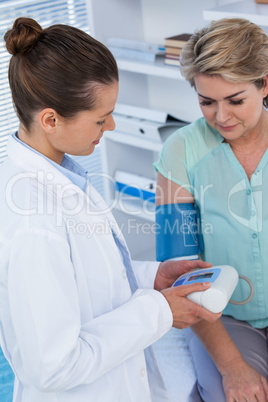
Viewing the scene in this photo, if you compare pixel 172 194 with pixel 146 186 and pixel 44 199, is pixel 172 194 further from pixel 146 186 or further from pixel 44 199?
pixel 146 186

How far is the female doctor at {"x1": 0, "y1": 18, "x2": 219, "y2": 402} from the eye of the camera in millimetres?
1061

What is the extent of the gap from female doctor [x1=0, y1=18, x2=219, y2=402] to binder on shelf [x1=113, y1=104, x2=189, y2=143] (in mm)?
1212

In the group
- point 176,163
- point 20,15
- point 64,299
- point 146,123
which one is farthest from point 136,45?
point 64,299

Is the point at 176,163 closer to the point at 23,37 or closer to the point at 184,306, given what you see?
the point at 184,306

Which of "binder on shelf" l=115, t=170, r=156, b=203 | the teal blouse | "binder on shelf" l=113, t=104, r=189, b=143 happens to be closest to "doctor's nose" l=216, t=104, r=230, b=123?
the teal blouse

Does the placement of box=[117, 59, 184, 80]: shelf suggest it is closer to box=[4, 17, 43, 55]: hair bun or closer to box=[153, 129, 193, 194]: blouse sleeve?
box=[153, 129, 193, 194]: blouse sleeve

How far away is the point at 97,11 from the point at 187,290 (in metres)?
1.66

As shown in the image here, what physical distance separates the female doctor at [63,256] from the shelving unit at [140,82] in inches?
47.1

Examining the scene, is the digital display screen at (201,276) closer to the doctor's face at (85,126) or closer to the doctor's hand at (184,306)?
the doctor's hand at (184,306)

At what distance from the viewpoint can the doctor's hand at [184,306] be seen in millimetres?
1274

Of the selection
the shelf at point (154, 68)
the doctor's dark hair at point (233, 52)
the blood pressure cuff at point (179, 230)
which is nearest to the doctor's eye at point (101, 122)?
the doctor's dark hair at point (233, 52)

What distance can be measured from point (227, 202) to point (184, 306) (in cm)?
42

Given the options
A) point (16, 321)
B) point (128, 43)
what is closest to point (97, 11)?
point (128, 43)

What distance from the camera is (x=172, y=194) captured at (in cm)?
166
